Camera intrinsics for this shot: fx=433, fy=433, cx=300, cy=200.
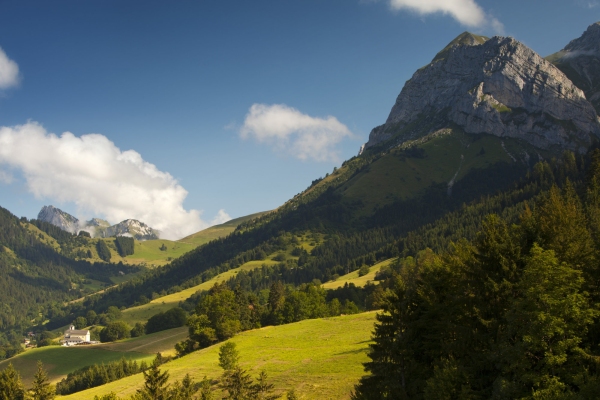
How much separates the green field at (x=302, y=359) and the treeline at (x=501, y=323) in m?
13.6

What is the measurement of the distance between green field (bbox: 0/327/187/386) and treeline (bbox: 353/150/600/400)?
108m

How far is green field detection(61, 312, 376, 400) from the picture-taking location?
53969 millimetres

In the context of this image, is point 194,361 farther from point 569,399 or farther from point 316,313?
point 569,399

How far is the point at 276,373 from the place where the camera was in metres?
63.0

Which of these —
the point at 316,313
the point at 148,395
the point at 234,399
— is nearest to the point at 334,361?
the point at 234,399

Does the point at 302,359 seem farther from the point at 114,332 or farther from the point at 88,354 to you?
the point at 114,332

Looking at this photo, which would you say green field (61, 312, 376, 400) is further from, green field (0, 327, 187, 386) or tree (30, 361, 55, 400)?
green field (0, 327, 187, 386)

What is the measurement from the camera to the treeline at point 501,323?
26953 mm

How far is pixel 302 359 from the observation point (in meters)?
69.0

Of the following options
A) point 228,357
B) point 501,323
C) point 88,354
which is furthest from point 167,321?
point 501,323

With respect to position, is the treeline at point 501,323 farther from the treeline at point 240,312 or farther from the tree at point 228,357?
the treeline at point 240,312

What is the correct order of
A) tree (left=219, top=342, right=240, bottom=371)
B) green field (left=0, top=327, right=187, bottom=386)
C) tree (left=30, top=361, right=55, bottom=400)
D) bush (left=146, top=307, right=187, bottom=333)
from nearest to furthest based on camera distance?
tree (left=30, top=361, right=55, bottom=400) < tree (left=219, top=342, right=240, bottom=371) < green field (left=0, top=327, right=187, bottom=386) < bush (left=146, top=307, right=187, bottom=333)

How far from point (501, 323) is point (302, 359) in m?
43.5

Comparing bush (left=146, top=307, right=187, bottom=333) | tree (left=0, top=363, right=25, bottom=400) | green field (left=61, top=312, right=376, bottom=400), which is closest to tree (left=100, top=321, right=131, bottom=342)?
bush (left=146, top=307, right=187, bottom=333)
